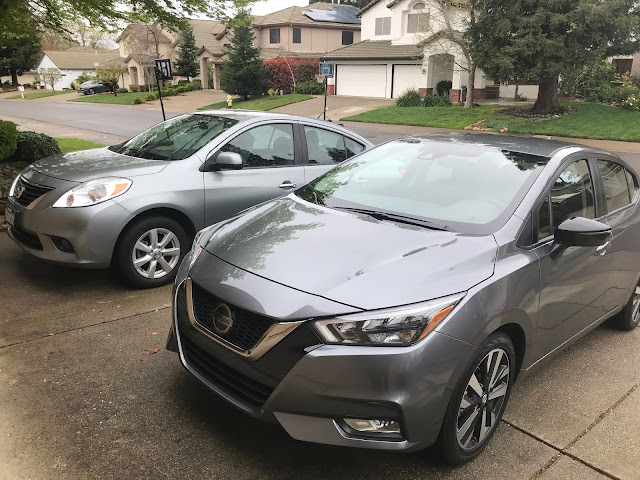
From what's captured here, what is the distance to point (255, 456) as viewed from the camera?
2787mm

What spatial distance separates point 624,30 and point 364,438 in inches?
900

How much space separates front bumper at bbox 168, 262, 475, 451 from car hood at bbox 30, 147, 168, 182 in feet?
9.68

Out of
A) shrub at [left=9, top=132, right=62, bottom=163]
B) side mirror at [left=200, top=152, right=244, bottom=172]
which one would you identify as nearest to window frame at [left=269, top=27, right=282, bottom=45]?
shrub at [left=9, top=132, right=62, bottom=163]

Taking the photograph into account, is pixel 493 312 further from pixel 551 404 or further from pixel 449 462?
pixel 551 404

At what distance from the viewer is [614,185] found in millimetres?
4066

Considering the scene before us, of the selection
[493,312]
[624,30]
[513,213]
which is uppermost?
[624,30]

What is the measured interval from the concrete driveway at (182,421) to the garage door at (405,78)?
31623mm

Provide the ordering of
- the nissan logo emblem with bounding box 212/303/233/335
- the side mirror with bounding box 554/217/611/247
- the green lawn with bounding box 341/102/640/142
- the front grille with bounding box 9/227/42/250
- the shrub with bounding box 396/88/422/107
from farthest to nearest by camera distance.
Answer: the shrub with bounding box 396/88/422/107 < the green lawn with bounding box 341/102/640/142 < the front grille with bounding box 9/227/42/250 < the side mirror with bounding box 554/217/611/247 < the nissan logo emblem with bounding box 212/303/233/335

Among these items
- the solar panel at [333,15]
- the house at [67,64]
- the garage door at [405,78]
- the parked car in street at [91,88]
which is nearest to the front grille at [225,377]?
the garage door at [405,78]

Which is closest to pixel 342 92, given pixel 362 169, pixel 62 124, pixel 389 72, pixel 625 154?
pixel 389 72

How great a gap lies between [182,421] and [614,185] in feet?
11.2

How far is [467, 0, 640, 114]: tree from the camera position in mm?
20125

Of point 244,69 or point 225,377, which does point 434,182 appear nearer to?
point 225,377

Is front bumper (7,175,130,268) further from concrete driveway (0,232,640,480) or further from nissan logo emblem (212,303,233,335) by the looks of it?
nissan logo emblem (212,303,233,335)
